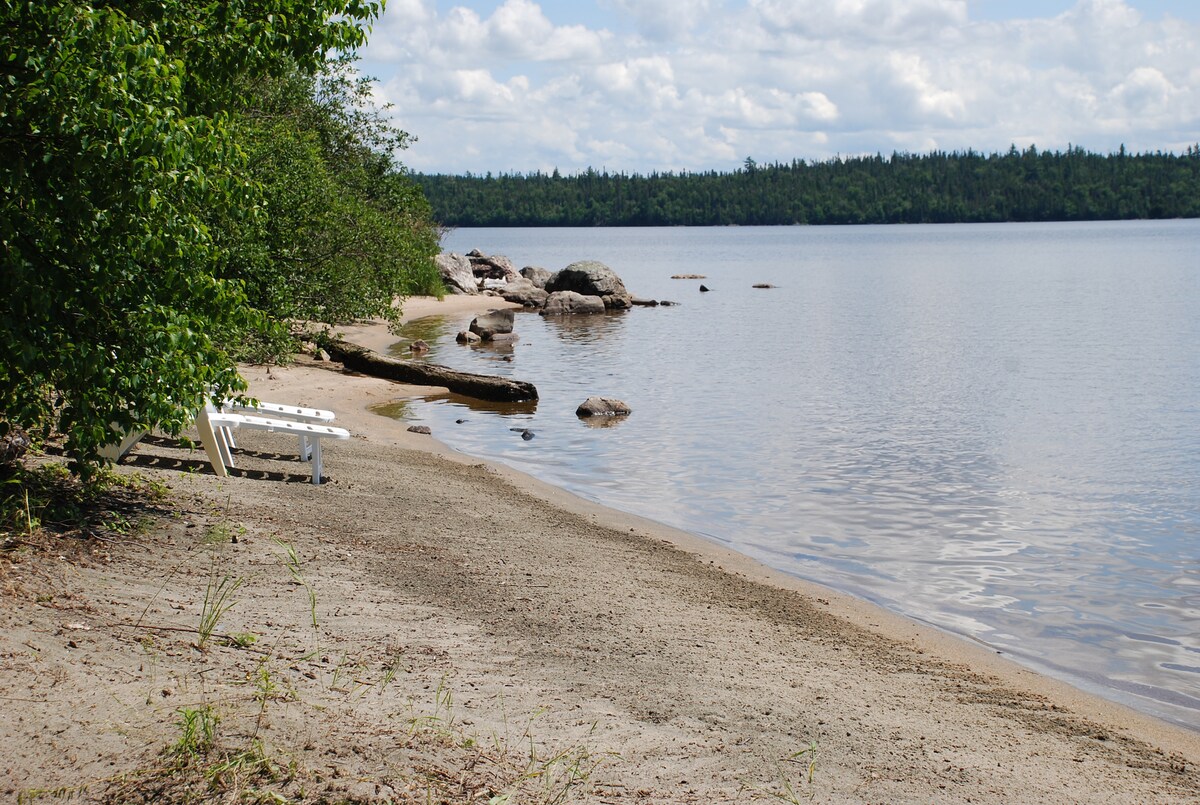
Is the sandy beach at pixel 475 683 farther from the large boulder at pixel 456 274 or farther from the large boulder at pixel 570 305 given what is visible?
the large boulder at pixel 456 274

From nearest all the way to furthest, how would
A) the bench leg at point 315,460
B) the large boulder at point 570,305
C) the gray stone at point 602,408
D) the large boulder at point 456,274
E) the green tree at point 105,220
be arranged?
the green tree at point 105,220
the bench leg at point 315,460
the gray stone at point 602,408
the large boulder at point 570,305
the large boulder at point 456,274

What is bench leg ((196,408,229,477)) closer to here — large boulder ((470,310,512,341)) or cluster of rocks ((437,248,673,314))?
large boulder ((470,310,512,341))

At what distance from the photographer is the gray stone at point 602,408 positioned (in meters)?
20.3

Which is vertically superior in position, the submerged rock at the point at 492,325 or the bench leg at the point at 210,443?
the bench leg at the point at 210,443

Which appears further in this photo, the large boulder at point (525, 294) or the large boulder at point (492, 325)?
the large boulder at point (525, 294)

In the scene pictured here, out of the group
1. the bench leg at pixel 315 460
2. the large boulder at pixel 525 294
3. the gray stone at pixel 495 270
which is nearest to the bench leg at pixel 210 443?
the bench leg at pixel 315 460

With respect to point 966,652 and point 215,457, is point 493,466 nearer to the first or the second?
point 215,457

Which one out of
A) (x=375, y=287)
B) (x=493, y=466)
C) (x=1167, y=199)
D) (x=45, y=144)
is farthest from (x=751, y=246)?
(x=45, y=144)

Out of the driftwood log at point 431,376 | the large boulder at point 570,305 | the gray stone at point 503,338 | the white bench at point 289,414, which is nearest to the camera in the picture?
the white bench at point 289,414

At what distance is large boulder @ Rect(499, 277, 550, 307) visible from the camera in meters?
49.3

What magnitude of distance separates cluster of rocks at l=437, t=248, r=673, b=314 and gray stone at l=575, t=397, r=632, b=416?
86.1 ft

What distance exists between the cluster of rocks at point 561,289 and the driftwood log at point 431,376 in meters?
23.5

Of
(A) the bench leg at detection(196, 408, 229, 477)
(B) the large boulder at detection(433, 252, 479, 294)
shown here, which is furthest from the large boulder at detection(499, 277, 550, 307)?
(A) the bench leg at detection(196, 408, 229, 477)

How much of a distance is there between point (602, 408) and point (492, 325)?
49.2 ft
